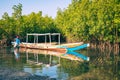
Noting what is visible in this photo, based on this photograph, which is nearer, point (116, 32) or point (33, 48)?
point (116, 32)

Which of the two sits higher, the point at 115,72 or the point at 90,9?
the point at 90,9

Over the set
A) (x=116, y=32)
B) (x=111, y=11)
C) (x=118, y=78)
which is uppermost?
(x=111, y=11)

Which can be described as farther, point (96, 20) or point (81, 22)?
point (81, 22)

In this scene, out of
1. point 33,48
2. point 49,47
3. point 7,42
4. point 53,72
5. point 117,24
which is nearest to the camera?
point 53,72

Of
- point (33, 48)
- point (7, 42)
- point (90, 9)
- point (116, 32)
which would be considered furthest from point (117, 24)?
point (7, 42)

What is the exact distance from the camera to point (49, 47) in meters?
48.7

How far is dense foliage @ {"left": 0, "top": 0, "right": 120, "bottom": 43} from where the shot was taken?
151ft

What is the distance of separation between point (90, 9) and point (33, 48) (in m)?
13.2

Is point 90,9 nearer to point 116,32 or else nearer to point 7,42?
point 116,32

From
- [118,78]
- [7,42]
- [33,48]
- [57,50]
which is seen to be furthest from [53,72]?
[7,42]

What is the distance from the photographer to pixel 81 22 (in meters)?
51.4

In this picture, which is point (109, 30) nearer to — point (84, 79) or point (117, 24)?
point (117, 24)

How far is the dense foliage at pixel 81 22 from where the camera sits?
46094mm

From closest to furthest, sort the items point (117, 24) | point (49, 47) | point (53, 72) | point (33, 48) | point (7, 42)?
1. point (53, 72)
2. point (117, 24)
3. point (49, 47)
4. point (33, 48)
5. point (7, 42)
